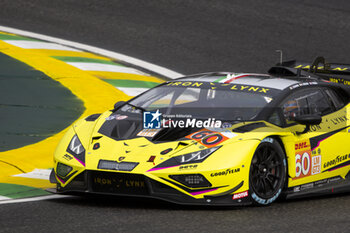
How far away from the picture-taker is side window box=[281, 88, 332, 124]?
295 inches

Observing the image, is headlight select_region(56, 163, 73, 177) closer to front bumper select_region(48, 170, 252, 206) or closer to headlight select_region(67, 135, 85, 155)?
headlight select_region(67, 135, 85, 155)

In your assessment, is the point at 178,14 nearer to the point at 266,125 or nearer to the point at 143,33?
the point at 143,33

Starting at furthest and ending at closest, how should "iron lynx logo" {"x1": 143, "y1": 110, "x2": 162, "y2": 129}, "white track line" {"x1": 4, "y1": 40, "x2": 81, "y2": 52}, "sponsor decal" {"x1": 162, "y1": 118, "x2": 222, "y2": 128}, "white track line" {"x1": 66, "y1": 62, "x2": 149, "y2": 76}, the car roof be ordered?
"white track line" {"x1": 4, "y1": 40, "x2": 81, "y2": 52} → "white track line" {"x1": 66, "y1": 62, "x2": 149, "y2": 76} → the car roof → "iron lynx logo" {"x1": 143, "y1": 110, "x2": 162, "y2": 129} → "sponsor decal" {"x1": 162, "y1": 118, "x2": 222, "y2": 128}

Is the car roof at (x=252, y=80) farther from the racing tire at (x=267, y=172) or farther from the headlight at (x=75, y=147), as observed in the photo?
the headlight at (x=75, y=147)

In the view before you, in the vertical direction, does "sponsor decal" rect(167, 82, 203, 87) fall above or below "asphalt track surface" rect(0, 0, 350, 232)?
below

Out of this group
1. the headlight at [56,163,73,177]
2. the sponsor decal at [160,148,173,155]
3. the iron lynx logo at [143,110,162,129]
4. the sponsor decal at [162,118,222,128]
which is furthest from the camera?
the iron lynx logo at [143,110,162,129]

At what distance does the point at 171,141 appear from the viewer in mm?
6875

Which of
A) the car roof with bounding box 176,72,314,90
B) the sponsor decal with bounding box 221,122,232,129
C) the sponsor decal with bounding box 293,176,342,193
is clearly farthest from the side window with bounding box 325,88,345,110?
the sponsor decal with bounding box 221,122,232,129

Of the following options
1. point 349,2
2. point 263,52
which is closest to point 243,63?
point 263,52

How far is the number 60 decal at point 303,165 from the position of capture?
23.9ft

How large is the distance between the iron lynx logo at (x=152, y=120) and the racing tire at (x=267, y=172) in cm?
97

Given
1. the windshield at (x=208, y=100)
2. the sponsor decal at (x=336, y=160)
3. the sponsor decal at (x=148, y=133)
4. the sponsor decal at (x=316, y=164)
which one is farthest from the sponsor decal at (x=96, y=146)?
the sponsor decal at (x=336, y=160)

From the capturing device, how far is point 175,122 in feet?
23.6

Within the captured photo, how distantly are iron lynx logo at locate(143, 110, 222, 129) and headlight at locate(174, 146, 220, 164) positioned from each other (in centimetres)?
41
